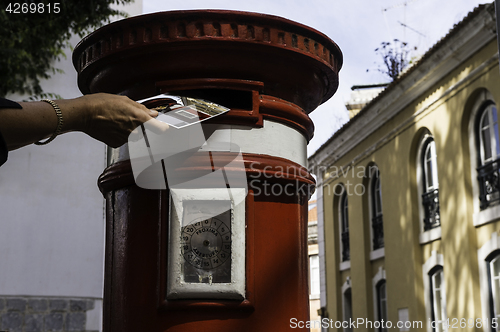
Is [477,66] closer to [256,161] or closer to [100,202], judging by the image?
[100,202]

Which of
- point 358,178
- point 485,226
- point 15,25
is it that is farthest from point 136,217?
point 358,178

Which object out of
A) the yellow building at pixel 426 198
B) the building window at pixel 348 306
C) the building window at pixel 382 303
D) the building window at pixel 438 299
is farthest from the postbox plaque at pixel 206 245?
the building window at pixel 348 306

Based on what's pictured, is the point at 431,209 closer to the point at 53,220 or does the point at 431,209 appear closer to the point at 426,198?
the point at 426,198

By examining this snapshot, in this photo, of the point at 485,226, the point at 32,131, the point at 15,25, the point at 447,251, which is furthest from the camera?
the point at 447,251

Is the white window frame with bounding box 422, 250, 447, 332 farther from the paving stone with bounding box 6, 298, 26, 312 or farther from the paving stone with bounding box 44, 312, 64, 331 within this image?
the paving stone with bounding box 6, 298, 26, 312

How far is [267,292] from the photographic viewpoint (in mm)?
1945

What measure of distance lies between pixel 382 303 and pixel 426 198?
3.82m

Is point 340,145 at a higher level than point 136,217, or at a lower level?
higher

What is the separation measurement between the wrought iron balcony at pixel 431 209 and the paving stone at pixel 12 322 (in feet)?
29.8

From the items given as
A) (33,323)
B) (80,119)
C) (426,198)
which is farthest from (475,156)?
(80,119)

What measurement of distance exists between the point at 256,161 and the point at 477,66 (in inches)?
443

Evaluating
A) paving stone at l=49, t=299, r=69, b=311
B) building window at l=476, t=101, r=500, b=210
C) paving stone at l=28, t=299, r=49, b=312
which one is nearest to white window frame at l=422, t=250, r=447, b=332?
building window at l=476, t=101, r=500, b=210

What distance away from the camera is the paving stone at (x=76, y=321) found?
9.84 metres

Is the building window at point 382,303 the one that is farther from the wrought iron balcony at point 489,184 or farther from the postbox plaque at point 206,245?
the postbox plaque at point 206,245
